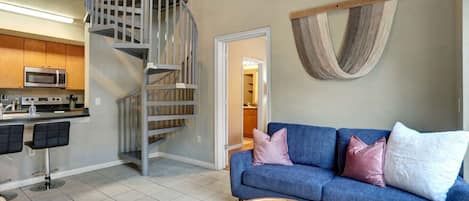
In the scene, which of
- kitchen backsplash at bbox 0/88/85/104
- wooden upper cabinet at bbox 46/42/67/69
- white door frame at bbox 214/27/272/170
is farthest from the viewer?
wooden upper cabinet at bbox 46/42/67/69

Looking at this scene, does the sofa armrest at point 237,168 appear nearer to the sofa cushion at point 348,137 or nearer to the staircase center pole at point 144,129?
the sofa cushion at point 348,137

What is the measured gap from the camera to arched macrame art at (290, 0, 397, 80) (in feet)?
8.75

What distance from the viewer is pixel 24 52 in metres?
5.06

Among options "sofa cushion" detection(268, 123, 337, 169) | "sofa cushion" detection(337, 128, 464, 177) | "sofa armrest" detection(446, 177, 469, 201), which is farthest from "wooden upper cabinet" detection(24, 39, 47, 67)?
"sofa armrest" detection(446, 177, 469, 201)

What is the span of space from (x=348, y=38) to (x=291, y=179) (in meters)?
1.64

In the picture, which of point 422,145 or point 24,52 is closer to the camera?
point 422,145

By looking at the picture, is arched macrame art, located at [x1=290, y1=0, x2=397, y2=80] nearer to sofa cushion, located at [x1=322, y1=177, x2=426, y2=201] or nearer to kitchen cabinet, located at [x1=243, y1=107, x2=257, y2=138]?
sofa cushion, located at [x1=322, y1=177, x2=426, y2=201]

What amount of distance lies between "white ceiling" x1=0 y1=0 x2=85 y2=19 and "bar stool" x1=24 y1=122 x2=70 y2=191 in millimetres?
2134

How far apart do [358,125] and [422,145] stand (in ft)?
2.90

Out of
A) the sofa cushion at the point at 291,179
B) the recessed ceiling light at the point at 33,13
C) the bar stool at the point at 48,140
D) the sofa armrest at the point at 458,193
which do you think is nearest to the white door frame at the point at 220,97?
the sofa cushion at the point at 291,179

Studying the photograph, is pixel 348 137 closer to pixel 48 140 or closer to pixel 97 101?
pixel 48 140

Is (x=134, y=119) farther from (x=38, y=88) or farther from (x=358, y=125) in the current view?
(x=358, y=125)

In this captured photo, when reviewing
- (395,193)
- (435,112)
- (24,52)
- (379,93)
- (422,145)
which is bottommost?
(395,193)

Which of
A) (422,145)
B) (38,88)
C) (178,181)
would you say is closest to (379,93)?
(422,145)
